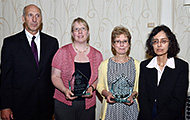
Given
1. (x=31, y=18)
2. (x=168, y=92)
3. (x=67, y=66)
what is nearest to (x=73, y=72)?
(x=67, y=66)

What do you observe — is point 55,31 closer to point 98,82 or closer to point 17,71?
point 17,71

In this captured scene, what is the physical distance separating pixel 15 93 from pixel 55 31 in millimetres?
1271

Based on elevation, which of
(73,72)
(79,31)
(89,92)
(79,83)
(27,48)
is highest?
(79,31)

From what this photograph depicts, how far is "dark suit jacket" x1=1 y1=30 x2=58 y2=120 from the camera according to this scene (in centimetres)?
215

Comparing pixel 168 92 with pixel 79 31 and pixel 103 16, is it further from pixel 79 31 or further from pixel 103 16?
pixel 103 16

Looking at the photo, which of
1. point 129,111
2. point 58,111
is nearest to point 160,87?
point 129,111

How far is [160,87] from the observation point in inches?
73.3

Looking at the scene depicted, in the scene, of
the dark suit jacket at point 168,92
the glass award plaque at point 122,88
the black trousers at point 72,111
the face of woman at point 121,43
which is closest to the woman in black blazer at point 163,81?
the dark suit jacket at point 168,92

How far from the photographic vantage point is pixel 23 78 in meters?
2.19

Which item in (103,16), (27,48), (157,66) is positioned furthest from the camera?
(103,16)

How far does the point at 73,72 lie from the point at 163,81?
103cm

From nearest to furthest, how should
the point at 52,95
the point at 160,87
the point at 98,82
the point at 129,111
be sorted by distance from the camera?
the point at 160,87 → the point at 129,111 → the point at 98,82 → the point at 52,95

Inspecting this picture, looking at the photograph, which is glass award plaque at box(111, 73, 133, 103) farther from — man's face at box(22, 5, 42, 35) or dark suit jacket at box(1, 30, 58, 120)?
man's face at box(22, 5, 42, 35)

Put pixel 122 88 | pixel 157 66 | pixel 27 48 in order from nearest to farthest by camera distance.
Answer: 1. pixel 157 66
2. pixel 122 88
3. pixel 27 48
